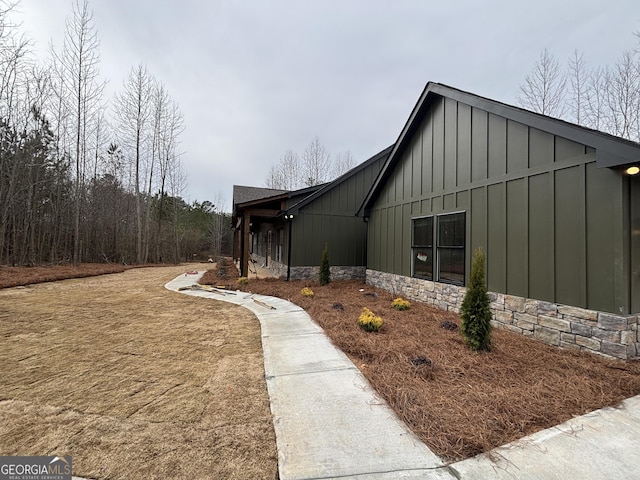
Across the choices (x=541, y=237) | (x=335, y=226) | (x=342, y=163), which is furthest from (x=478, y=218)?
(x=342, y=163)

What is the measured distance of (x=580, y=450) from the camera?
2.01 meters

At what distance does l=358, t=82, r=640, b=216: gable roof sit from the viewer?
332 centimetres

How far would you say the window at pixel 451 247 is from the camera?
19.7ft

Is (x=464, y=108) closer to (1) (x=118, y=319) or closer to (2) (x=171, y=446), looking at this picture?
(2) (x=171, y=446)

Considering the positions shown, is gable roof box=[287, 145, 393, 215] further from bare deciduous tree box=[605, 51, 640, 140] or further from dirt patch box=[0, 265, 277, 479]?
bare deciduous tree box=[605, 51, 640, 140]

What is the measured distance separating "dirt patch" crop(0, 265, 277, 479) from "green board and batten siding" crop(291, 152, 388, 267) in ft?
18.4

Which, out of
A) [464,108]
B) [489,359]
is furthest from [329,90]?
[489,359]

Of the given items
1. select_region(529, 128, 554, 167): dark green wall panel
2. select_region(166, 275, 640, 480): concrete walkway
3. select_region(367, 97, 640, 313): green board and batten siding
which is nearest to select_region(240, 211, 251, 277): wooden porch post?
select_region(367, 97, 640, 313): green board and batten siding

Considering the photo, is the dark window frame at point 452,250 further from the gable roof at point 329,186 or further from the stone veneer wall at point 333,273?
the gable roof at point 329,186

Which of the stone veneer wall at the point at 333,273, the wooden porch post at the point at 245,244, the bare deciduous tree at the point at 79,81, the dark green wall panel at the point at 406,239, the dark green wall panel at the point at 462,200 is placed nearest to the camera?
the dark green wall panel at the point at 462,200

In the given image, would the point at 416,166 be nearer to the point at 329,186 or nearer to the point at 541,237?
the point at 541,237

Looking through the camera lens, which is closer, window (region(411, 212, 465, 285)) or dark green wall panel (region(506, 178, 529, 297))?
dark green wall panel (region(506, 178, 529, 297))

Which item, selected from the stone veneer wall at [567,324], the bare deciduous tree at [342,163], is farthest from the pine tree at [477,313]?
the bare deciduous tree at [342,163]

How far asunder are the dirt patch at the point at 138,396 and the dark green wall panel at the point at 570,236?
4.48 metres
